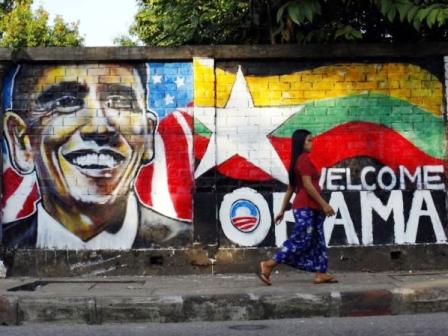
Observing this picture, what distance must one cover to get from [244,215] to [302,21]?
2.38 meters

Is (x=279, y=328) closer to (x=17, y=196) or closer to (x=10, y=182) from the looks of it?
(x=17, y=196)

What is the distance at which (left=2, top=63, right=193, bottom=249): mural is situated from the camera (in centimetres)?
778

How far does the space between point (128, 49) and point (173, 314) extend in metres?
3.39

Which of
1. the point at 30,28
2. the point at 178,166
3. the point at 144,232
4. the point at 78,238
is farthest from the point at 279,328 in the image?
the point at 30,28

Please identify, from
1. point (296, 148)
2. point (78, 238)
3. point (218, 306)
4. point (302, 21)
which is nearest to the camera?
point (218, 306)

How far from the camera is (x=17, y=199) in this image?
7793 mm

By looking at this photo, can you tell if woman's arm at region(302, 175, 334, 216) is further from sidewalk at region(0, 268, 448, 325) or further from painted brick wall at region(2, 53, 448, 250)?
painted brick wall at region(2, 53, 448, 250)

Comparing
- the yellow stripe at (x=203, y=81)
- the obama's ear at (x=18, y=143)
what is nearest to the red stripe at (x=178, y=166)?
the yellow stripe at (x=203, y=81)

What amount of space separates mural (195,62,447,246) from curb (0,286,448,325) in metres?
1.70

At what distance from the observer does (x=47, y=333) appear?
17.6 feet

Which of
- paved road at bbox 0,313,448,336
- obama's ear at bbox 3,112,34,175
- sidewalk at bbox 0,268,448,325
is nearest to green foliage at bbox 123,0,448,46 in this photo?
obama's ear at bbox 3,112,34,175

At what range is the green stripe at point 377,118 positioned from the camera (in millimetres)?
7898

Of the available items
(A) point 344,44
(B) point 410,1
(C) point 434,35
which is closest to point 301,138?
(A) point 344,44

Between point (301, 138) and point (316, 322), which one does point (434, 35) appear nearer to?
point (301, 138)
